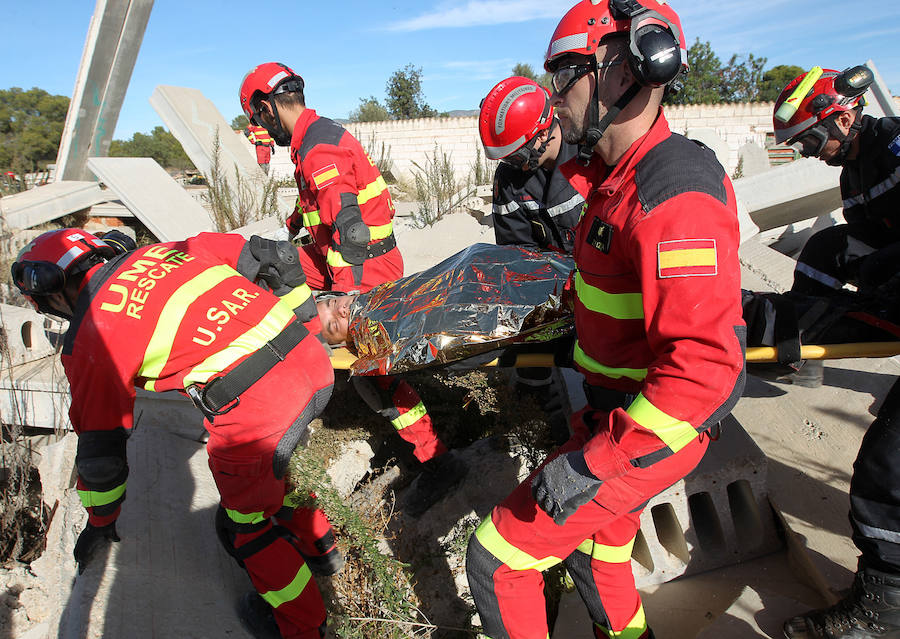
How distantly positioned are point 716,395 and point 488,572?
2.73 feet

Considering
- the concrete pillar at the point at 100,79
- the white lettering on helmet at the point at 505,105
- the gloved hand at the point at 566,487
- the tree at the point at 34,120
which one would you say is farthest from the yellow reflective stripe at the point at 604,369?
the tree at the point at 34,120

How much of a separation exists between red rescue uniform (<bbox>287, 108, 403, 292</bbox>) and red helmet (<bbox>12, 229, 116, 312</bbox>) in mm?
1161

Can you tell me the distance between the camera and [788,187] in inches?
210

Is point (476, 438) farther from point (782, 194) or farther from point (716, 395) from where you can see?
point (782, 194)

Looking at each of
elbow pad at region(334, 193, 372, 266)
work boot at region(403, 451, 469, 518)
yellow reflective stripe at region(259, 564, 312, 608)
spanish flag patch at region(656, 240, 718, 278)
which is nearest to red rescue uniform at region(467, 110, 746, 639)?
spanish flag patch at region(656, 240, 718, 278)

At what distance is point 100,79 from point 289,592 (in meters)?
8.85

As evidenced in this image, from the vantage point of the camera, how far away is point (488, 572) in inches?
61.6

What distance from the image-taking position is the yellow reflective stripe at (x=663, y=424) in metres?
1.26

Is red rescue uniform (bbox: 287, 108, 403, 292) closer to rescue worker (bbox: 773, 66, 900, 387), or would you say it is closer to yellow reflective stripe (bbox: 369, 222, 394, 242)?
yellow reflective stripe (bbox: 369, 222, 394, 242)

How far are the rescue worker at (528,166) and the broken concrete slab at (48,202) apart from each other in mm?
6043

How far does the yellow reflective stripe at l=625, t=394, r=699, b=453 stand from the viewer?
1.26m

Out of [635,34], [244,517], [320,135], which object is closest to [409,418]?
[244,517]

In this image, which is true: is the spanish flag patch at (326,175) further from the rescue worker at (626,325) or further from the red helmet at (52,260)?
the rescue worker at (626,325)

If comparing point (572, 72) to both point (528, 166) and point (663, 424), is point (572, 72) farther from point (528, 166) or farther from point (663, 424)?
point (528, 166)
